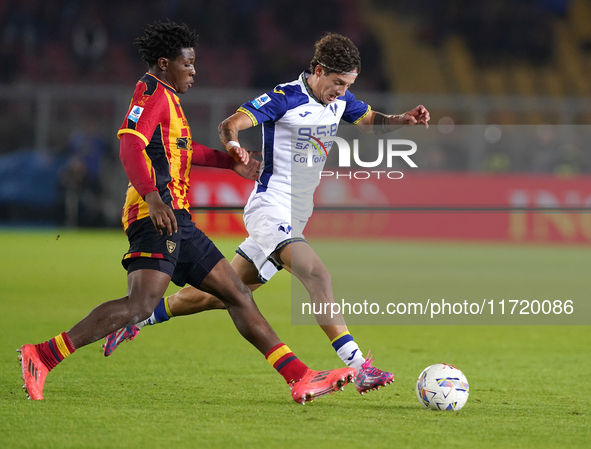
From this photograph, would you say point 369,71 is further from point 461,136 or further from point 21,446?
point 21,446

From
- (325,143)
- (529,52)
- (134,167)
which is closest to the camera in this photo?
(134,167)

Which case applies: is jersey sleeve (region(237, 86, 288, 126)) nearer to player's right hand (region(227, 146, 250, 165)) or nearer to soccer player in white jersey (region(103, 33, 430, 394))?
soccer player in white jersey (region(103, 33, 430, 394))

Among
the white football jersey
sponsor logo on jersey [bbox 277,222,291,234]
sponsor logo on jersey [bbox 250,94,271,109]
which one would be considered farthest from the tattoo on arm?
sponsor logo on jersey [bbox 277,222,291,234]

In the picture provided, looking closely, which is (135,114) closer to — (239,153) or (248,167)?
(239,153)

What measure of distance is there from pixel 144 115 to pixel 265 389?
1662 millimetres

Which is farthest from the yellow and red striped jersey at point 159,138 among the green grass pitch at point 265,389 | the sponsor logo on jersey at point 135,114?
the green grass pitch at point 265,389

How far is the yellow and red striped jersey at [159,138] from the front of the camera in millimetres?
4117

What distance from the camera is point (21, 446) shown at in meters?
3.14

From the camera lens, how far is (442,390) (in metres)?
4.01

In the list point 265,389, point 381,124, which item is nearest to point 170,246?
point 265,389

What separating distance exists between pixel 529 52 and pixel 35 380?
20339 mm

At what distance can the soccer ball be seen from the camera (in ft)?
13.2

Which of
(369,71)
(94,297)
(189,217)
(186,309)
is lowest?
(94,297)

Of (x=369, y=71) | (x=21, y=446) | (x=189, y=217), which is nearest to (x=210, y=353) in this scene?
(x=189, y=217)
